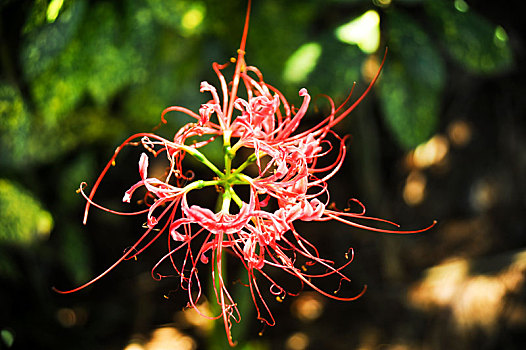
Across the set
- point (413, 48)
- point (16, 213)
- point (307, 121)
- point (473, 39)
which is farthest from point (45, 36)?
point (307, 121)

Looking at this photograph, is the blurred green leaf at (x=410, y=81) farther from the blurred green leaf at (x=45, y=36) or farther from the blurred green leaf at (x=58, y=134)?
the blurred green leaf at (x=58, y=134)

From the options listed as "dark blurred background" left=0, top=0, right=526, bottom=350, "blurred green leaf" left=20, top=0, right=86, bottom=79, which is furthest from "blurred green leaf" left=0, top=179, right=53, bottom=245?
"blurred green leaf" left=20, top=0, right=86, bottom=79

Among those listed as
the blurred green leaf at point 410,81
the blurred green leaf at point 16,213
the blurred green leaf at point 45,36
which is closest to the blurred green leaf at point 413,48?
the blurred green leaf at point 410,81

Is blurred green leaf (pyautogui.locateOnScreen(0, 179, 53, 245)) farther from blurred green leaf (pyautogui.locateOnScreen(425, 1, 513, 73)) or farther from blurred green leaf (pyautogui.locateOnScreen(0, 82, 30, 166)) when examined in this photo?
blurred green leaf (pyautogui.locateOnScreen(425, 1, 513, 73))

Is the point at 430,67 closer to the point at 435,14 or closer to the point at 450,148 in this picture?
the point at 435,14

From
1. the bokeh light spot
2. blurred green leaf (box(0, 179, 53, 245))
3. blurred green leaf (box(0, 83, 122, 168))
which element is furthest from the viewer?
blurred green leaf (box(0, 83, 122, 168))

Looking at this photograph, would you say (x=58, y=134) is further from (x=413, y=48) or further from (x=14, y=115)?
(x=413, y=48)

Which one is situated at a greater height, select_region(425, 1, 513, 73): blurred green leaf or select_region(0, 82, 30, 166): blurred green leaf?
select_region(0, 82, 30, 166): blurred green leaf

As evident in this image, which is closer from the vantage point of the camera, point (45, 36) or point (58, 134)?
point (45, 36)

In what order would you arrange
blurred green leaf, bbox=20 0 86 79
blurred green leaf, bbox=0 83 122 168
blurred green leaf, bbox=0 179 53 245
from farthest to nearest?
1. blurred green leaf, bbox=0 83 122 168
2. blurred green leaf, bbox=0 179 53 245
3. blurred green leaf, bbox=20 0 86 79
